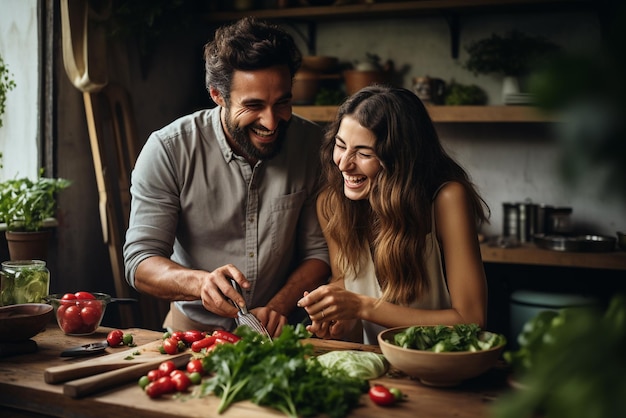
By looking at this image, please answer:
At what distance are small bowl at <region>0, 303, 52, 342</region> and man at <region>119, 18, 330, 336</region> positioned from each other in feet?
1.50

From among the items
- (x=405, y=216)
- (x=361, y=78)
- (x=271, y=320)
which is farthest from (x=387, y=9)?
(x=271, y=320)

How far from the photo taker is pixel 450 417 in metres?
1.61

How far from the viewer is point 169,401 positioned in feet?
5.56

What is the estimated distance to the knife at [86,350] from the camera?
6.86ft

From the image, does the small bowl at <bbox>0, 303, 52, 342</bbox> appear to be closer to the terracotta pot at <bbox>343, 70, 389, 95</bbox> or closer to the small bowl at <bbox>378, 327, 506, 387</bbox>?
the small bowl at <bbox>378, 327, 506, 387</bbox>

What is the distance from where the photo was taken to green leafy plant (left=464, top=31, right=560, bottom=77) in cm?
448

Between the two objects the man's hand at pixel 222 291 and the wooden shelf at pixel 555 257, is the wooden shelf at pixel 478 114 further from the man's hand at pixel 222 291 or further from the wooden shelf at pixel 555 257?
the man's hand at pixel 222 291

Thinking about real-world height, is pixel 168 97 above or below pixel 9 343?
A: above

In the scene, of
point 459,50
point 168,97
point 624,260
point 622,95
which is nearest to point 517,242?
point 624,260

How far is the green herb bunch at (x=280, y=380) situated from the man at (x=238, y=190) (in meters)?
0.88

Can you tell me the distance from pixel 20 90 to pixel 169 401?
2.66m

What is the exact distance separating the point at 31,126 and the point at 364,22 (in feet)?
8.03

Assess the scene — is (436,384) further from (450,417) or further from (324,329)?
(324,329)

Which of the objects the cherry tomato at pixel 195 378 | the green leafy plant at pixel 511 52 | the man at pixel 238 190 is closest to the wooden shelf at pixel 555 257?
the green leafy plant at pixel 511 52
